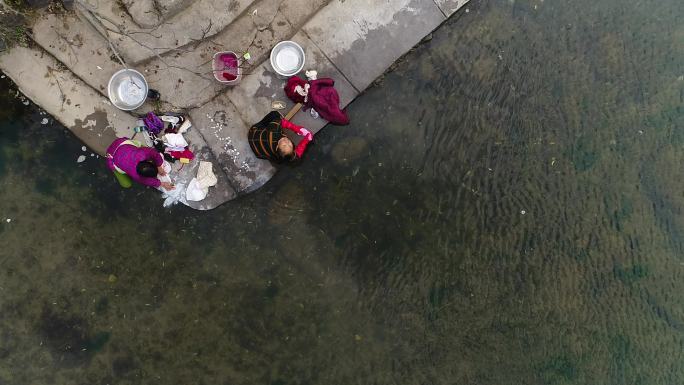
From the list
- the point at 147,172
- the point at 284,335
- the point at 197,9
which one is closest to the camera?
the point at 147,172

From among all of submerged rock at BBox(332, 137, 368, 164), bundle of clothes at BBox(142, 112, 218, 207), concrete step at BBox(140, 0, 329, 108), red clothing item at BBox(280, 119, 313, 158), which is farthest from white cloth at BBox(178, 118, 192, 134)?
submerged rock at BBox(332, 137, 368, 164)

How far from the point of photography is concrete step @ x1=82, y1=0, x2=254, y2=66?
4180mm

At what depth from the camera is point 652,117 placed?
15.8 feet

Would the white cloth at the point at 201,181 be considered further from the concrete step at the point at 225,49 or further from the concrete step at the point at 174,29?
the concrete step at the point at 174,29

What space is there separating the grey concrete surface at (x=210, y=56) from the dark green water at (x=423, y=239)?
0.82 ft

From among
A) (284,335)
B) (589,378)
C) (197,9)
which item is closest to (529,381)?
(589,378)

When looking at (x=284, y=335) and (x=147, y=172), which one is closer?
(x=147, y=172)

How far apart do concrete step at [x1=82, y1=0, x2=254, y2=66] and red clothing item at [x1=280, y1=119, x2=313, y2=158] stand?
106 centimetres

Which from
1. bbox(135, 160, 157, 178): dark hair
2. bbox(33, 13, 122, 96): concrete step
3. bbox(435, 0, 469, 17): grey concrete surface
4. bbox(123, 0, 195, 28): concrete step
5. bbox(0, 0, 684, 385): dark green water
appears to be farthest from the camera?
bbox(435, 0, 469, 17): grey concrete surface

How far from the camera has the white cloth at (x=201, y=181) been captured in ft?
14.4

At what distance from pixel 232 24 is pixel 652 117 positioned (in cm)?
439

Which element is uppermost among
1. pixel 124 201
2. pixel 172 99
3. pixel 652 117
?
pixel 172 99

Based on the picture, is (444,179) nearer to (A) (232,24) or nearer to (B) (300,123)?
(B) (300,123)

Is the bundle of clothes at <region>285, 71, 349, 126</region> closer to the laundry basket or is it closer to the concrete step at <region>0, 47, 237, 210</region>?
the laundry basket
